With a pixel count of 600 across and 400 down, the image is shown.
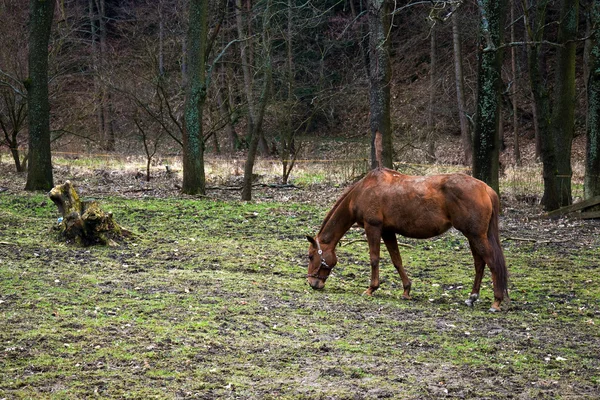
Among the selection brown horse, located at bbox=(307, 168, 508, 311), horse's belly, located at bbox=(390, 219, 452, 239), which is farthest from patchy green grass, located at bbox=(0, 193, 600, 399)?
horse's belly, located at bbox=(390, 219, 452, 239)

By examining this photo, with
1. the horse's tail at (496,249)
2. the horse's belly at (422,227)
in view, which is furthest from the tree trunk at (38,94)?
the horse's tail at (496,249)

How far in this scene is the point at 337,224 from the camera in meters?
9.21

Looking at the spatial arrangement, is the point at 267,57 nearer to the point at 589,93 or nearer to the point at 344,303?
the point at 589,93

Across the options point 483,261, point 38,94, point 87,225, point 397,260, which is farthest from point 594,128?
point 38,94

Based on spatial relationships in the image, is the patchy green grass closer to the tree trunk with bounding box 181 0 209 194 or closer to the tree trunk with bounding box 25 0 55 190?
the tree trunk with bounding box 25 0 55 190

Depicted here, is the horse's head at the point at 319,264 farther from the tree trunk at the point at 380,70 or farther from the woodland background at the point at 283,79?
the tree trunk at the point at 380,70

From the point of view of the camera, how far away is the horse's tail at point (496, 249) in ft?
27.1

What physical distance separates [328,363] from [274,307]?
2.03 meters

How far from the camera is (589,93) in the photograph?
16.2 metres

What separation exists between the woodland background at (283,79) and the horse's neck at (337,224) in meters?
6.56

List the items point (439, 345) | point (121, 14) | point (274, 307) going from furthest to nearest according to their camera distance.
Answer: point (121, 14), point (274, 307), point (439, 345)

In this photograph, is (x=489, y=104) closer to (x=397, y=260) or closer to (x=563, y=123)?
(x=563, y=123)

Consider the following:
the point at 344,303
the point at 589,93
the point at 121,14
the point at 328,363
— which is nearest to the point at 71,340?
the point at 328,363

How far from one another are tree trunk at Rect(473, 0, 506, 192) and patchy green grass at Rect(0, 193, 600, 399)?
320 cm
